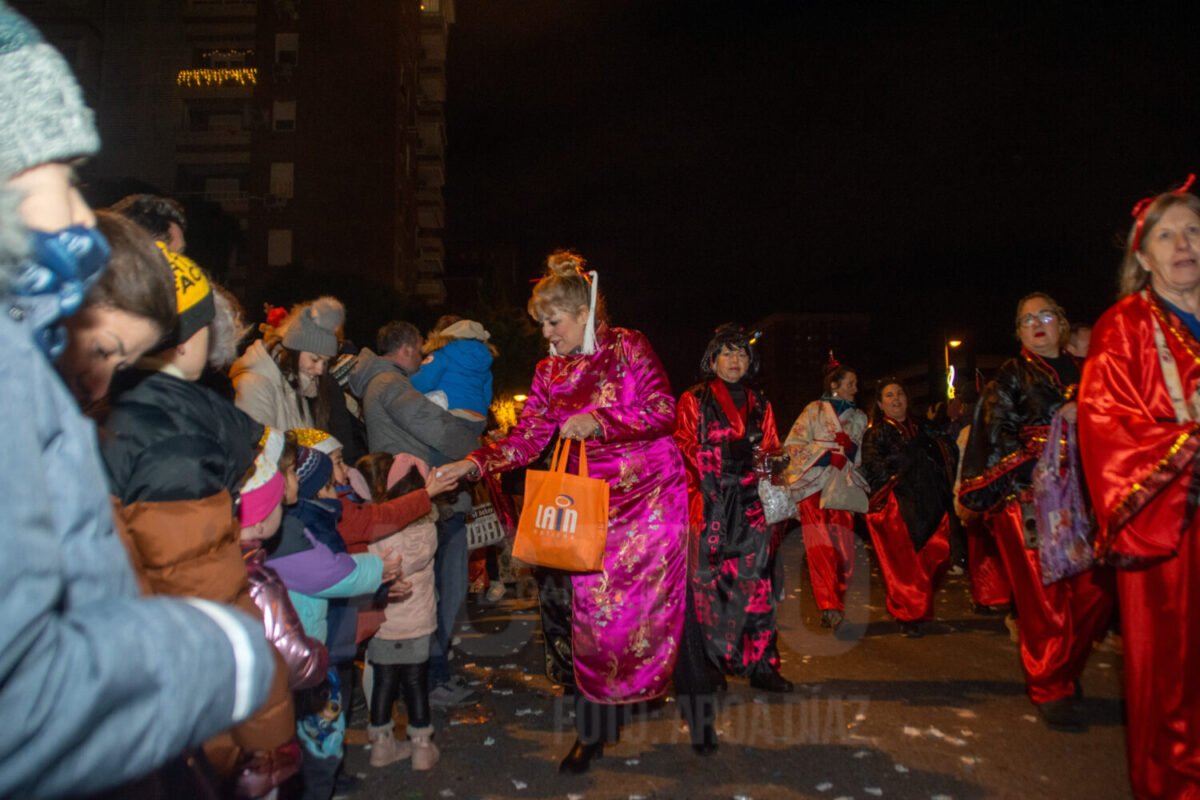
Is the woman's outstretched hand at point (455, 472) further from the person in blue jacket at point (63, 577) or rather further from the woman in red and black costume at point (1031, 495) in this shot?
the woman in red and black costume at point (1031, 495)

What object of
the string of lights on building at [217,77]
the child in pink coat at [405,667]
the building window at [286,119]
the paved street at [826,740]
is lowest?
the paved street at [826,740]

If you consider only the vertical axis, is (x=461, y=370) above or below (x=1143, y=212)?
below

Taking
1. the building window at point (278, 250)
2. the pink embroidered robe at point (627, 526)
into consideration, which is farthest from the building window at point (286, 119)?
the pink embroidered robe at point (627, 526)

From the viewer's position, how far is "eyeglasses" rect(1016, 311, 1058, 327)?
432cm

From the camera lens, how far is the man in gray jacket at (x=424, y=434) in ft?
14.2

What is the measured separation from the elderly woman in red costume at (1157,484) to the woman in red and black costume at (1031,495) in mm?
903

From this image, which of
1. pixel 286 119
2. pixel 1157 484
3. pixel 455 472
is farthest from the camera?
pixel 286 119

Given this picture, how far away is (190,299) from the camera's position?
1.68 meters

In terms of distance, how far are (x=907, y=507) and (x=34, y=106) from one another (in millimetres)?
6279

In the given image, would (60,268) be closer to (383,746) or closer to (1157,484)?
(1157,484)

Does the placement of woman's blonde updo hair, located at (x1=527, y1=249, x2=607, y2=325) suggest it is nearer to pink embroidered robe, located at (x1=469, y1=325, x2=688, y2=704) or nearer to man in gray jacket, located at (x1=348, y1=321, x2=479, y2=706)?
pink embroidered robe, located at (x1=469, y1=325, x2=688, y2=704)

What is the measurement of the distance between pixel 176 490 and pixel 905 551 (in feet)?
18.6

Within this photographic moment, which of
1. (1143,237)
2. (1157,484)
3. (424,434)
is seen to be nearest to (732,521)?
(424,434)

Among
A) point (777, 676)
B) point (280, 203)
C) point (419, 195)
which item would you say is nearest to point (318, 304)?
point (777, 676)
